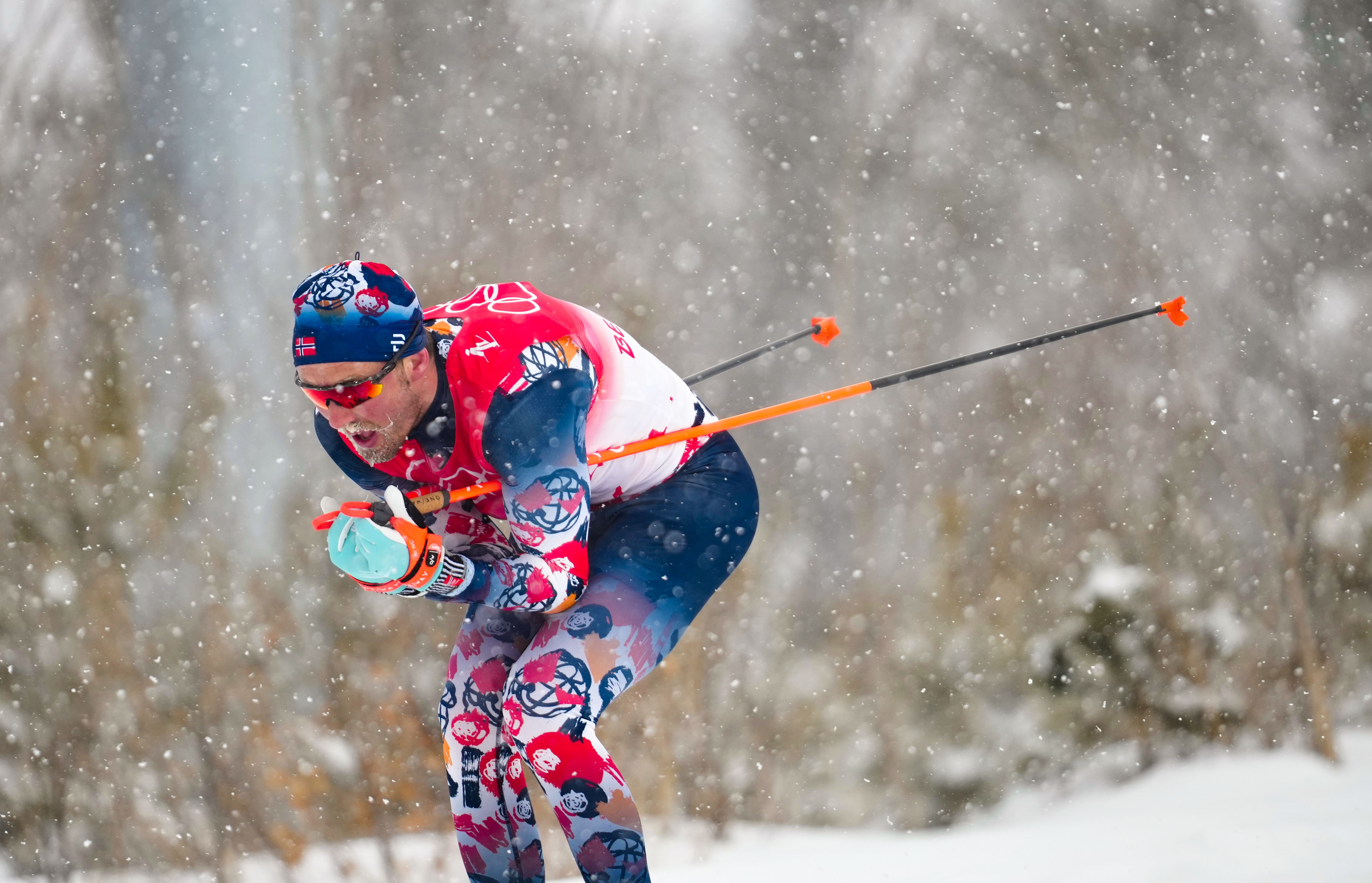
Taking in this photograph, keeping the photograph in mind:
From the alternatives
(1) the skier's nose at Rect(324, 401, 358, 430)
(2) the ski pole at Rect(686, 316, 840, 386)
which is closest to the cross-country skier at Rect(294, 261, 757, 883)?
(1) the skier's nose at Rect(324, 401, 358, 430)

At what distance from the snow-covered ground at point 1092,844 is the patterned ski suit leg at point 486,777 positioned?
1.72 meters

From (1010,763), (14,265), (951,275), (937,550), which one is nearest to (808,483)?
(937,550)

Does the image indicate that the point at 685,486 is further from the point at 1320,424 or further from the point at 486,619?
the point at 1320,424

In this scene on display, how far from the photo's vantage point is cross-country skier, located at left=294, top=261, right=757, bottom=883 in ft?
4.81

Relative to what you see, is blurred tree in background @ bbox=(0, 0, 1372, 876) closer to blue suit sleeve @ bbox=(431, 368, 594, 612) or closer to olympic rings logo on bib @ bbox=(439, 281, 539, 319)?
olympic rings logo on bib @ bbox=(439, 281, 539, 319)

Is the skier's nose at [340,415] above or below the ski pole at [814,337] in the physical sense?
above

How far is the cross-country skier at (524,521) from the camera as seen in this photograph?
1.46m

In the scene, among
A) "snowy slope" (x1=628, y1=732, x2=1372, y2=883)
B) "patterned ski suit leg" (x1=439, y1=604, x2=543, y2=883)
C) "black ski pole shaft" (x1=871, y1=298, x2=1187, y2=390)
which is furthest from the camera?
"snowy slope" (x1=628, y1=732, x2=1372, y2=883)

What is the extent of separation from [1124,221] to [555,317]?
9.74 feet

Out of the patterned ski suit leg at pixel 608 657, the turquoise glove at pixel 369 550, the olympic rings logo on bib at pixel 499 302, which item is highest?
the olympic rings logo on bib at pixel 499 302

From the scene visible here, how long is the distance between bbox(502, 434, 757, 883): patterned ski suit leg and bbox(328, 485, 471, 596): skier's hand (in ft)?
0.65

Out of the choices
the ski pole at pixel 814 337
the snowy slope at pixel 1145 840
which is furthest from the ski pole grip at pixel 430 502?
the snowy slope at pixel 1145 840

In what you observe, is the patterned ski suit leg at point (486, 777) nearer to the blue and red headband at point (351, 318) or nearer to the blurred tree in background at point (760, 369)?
the blue and red headband at point (351, 318)

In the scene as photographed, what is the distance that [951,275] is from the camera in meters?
3.84
